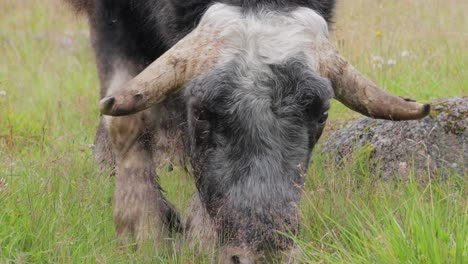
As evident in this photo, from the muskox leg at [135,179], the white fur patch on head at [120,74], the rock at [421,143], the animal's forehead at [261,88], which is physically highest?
the animal's forehead at [261,88]

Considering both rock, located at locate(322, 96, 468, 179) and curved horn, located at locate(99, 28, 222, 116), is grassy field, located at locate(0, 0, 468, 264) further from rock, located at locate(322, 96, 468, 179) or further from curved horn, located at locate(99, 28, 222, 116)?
curved horn, located at locate(99, 28, 222, 116)

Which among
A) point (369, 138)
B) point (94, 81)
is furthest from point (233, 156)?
point (94, 81)

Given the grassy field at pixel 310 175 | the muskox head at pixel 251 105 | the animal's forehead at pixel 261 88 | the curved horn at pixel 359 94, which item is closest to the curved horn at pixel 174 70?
the muskox head at pixel 251 105

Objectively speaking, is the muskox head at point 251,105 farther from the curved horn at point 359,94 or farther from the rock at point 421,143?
the rock at point 421,143

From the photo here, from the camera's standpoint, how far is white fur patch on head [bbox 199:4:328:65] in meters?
4.15

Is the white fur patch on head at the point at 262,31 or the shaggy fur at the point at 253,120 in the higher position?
the white fur patch on head at the point at 262,31

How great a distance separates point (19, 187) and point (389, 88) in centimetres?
365

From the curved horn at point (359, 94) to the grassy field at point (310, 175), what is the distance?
0.42 meters

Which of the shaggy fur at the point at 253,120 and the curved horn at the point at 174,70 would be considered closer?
the shaggy fur at the point at 253,120

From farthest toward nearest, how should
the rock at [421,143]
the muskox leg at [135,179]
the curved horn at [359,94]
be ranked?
the rock at [421,143] → the muskox leg at [135,179] → the curved horn at [359,94]

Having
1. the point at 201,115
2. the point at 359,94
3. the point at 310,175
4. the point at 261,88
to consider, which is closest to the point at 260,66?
the point at 261,88

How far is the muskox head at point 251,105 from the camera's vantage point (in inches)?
154

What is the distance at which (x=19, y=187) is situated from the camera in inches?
195

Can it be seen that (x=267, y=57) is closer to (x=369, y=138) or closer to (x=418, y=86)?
(x=369, y=138)
